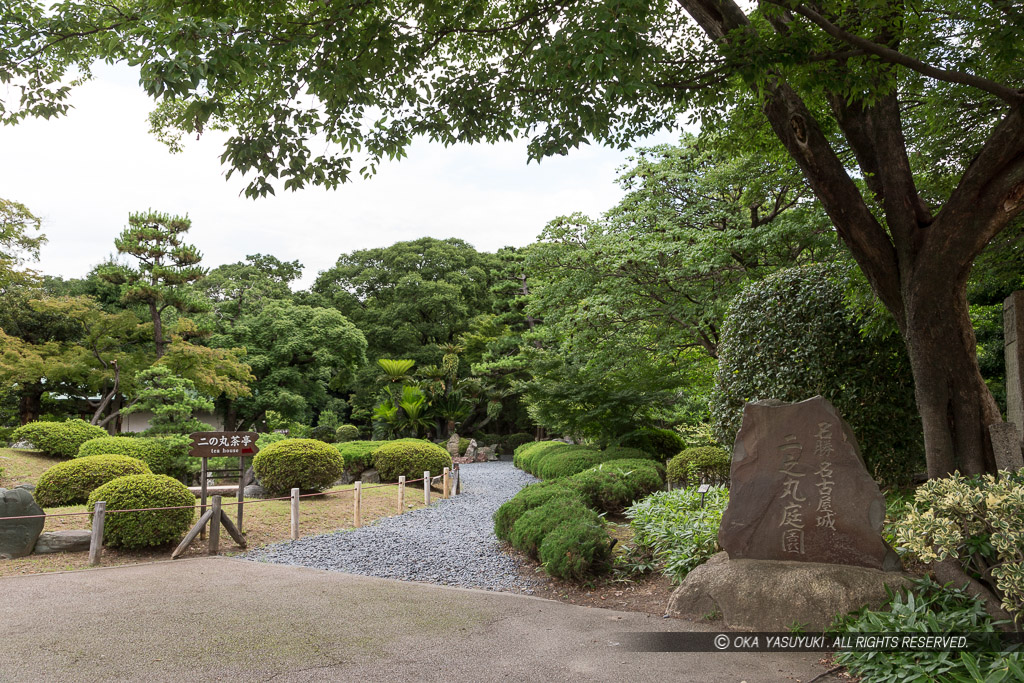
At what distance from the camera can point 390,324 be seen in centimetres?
2808

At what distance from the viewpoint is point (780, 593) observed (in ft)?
15.7

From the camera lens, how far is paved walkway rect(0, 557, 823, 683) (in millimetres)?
4094

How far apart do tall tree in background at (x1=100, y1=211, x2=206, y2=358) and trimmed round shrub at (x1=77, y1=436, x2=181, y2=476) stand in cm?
586

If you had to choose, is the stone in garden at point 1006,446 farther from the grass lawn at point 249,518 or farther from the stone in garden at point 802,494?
the grass lawn at point 249,518

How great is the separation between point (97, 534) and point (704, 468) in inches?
348

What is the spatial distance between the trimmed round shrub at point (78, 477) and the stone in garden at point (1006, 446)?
1126 cm

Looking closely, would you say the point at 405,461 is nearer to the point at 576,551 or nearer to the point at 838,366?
the point at 576,551

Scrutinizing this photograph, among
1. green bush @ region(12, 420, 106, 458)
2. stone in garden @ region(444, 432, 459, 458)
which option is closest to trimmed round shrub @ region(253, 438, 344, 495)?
green bush @ region(12, 420, 106, 458)

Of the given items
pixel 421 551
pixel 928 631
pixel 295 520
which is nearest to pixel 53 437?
pixel 295 520

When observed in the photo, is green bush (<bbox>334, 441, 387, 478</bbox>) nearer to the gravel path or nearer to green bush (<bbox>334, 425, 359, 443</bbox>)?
the gravel path

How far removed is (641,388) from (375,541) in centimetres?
625

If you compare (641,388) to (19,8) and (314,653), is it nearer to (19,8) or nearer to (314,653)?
(314,653)

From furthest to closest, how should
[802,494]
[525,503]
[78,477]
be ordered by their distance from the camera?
[78,477], [525,503], [802,494]

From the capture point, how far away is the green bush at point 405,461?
1549 cm
